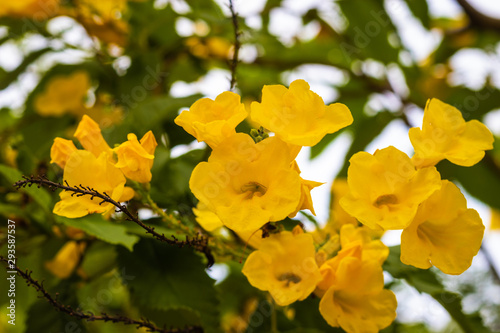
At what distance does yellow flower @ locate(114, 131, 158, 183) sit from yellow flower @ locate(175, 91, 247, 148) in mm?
60

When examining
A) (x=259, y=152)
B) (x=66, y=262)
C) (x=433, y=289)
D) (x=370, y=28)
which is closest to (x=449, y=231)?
(x=433, y=289)

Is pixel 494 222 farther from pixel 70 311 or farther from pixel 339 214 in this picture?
pixel 70 311

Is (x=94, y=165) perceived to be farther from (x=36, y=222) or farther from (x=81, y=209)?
(x=36, y=222)

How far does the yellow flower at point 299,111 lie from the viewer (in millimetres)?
598

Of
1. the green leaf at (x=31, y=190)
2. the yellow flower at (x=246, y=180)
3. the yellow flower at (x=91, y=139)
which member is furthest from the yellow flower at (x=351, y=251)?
the green leaf at (x=31, y=190)

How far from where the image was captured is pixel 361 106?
1765mm

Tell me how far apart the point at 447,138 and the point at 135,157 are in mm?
426

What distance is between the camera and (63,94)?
1363 mm

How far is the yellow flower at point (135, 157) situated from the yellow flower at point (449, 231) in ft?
1.14

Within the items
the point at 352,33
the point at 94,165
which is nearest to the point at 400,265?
the point at 94,165

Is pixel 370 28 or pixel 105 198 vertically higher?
pixel 105 198

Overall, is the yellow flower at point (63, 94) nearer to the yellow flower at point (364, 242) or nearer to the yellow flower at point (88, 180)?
the yellow flower at point (88, 180)

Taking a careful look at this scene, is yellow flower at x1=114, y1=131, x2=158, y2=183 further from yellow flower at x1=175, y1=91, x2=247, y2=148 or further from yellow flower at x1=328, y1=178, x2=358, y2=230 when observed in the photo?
yellow flower at x1=328, y1=178, x2=358, y2=230

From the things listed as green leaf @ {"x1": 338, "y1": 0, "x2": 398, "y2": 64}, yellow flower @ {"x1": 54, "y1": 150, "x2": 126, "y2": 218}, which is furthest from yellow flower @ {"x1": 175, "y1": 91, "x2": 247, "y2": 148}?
green leaf @ {"x1": 338, "y1": 0, "x2": 398, "y2": 64}
